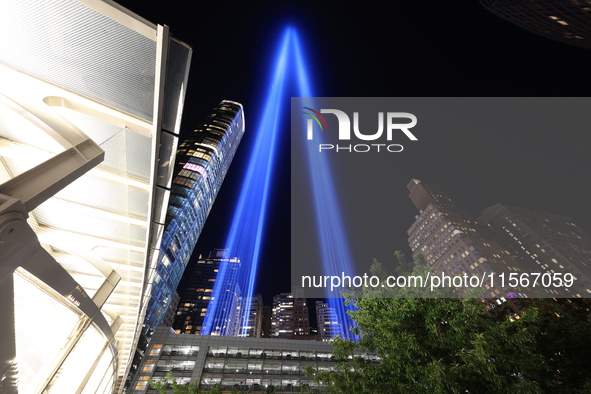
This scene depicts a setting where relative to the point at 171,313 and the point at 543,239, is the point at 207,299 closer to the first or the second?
the point at 171,313

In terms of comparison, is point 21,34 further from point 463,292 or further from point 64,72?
point 463,292

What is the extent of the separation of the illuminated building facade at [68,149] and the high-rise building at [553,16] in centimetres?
7013

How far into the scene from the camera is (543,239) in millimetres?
100500

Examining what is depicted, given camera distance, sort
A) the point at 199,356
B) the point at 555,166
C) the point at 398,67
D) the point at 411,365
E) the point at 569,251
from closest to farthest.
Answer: the point at 411,365 → the point at 555,166 → the point at 199,356 → the point at 398,67 → the point at 569,251

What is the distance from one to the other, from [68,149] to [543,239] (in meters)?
134

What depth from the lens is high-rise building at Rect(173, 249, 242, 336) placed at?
141113 millimetres

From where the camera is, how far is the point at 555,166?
1853 inches

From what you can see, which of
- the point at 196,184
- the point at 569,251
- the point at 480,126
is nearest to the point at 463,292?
the point at 480,126

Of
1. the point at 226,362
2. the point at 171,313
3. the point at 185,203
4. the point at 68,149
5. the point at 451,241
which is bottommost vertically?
the point at 68,149

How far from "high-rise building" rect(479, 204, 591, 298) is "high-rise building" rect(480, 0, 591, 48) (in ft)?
217

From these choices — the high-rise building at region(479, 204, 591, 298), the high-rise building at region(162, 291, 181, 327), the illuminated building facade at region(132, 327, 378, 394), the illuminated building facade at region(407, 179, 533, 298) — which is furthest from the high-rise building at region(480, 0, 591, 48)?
the high-rise building at region(162, 291, 181, 327)

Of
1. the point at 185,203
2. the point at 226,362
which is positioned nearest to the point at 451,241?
the point at 226,362

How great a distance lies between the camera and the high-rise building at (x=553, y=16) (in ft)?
161

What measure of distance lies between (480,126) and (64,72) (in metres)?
28.1
